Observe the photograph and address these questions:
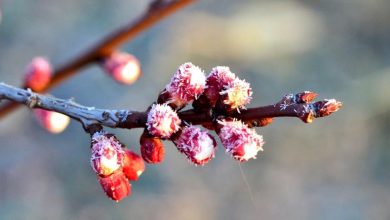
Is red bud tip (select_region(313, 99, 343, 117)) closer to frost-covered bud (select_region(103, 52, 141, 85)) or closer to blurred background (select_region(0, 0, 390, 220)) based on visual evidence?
frost-covered bud (select_region(103, 52, 141, 85))

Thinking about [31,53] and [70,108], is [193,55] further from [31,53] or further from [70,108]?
[70,108]

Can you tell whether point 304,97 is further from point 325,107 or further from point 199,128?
point 199,128

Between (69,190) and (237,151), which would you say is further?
(69,190)

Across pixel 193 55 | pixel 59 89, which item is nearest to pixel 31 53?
pixel 59 89

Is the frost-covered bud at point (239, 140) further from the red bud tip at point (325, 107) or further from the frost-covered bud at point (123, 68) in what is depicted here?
the frost-covered bud at point (123, 68)

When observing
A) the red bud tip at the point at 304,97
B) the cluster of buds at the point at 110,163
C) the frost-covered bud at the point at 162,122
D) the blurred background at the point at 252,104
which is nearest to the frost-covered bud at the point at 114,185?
the cluster of buds at the point at 110,163
